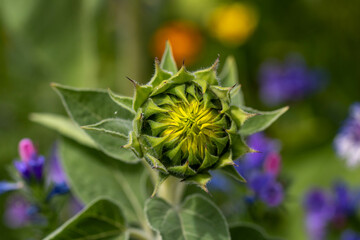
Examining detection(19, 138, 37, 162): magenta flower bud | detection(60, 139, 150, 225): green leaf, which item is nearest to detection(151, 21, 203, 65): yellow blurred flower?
detection(60, 139, 150, 225): green leaf

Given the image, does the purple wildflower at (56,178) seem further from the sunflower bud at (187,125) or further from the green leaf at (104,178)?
the sunflower bud at (187,125)

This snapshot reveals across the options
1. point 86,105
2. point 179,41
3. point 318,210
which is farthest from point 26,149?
point 179,41

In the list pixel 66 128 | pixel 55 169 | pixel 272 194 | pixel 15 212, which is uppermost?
pixel 66 128

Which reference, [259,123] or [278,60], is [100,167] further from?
[278,60]

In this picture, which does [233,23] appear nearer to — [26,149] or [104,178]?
[104,178]

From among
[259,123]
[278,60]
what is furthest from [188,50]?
[259,123]

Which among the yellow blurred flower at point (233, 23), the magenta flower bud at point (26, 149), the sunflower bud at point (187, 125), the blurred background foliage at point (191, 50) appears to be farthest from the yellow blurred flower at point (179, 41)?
the sunflower bud at point (187, 125)
